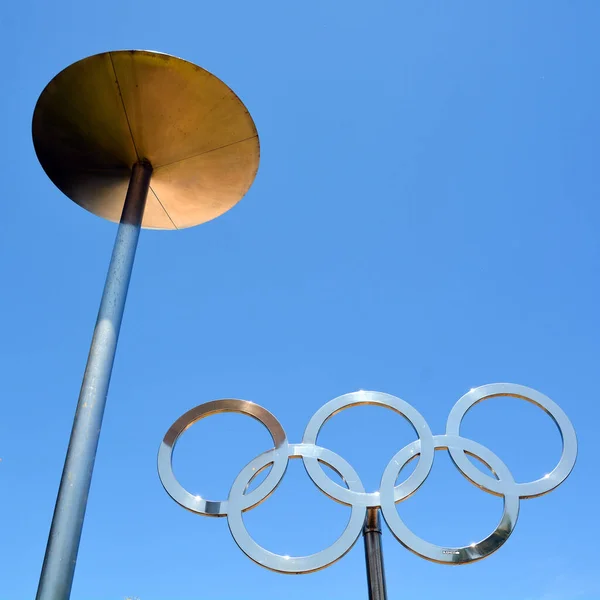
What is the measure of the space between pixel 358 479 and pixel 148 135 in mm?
6994

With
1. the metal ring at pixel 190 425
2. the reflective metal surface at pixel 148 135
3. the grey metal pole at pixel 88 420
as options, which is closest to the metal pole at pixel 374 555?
the metal ring at pixel 190 425

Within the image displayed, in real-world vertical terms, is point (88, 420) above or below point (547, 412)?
below

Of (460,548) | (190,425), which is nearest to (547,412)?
(460,548)

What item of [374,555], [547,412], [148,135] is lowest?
[374,555]

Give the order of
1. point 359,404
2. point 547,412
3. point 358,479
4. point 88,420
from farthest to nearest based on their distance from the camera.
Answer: point 359,404 → point 547,412 → point 358,479 → point 88,420

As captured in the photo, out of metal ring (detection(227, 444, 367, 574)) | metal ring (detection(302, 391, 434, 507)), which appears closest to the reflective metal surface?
metal ring (detection(302, 391, 434, 507))

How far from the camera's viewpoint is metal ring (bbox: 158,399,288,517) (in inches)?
344

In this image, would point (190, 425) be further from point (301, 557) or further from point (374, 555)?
point (374, 555)

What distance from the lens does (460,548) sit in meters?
8.30

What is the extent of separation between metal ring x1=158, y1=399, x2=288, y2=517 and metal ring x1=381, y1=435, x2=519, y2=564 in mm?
1565

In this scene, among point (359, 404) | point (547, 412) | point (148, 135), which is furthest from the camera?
point (148, 135)

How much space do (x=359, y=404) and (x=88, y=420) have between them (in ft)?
12.9

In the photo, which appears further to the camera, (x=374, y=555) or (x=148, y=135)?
(x=148, y=135)

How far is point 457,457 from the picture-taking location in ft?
29.5
